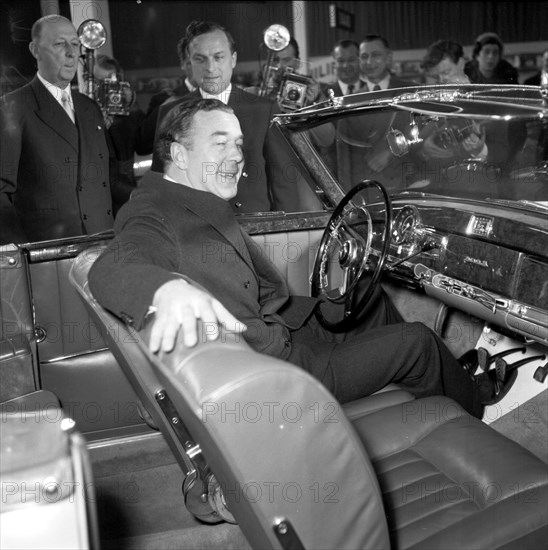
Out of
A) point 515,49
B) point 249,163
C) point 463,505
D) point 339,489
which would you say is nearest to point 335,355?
point 463,505

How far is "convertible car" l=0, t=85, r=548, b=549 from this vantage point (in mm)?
1102

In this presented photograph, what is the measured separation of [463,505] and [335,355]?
695 mm

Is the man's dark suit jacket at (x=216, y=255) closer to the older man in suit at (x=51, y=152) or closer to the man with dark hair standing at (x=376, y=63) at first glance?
the older man in suit at (x=51, y=152)

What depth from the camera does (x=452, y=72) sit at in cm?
501

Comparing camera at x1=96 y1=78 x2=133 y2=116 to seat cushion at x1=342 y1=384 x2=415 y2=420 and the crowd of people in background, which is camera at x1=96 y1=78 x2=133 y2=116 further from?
seat cushion at x1=342 y1=384 x2=415 y2=420

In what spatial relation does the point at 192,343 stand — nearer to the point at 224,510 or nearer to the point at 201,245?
the point at 224,510

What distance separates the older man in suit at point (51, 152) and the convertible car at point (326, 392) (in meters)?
1.10

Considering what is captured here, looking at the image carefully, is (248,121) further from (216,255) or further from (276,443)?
(276,443)

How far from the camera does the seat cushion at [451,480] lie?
1471 millimetres

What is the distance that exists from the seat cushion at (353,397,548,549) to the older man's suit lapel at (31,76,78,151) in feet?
8.14

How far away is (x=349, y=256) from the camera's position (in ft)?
8.55

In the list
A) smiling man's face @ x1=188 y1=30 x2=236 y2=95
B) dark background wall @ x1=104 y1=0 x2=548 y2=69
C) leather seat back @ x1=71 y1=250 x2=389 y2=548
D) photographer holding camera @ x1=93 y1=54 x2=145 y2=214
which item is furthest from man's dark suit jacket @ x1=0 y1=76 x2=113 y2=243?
dark background wall @ x1=104 y1=0 x2=548 y2=69

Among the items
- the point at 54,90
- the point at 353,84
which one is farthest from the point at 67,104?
the point at 353,84

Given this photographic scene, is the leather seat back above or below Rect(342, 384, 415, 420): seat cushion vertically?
above
